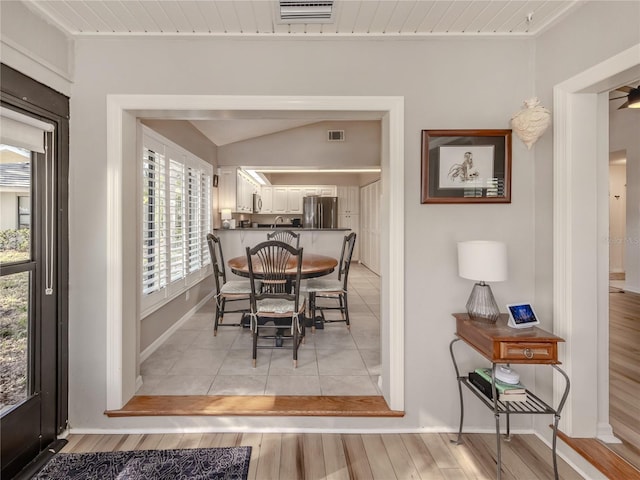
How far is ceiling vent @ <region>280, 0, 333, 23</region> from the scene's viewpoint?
1.62 metres

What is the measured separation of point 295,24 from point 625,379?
3465mm

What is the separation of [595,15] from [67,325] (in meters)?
3.38

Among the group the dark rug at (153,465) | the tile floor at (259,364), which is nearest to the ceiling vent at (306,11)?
the tile floor at (259,364)

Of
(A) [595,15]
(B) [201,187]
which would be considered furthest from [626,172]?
(B) [201,187]

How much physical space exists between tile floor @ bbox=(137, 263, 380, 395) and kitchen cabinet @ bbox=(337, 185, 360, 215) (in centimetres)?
535

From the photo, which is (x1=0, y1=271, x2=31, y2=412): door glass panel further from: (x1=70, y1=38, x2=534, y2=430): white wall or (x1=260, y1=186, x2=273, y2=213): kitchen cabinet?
(x1=260, y1=186, x2=273, y2=213): kitchen cabinet

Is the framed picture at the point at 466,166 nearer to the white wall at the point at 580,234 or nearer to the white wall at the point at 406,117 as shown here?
the white wall at the point at 406,117

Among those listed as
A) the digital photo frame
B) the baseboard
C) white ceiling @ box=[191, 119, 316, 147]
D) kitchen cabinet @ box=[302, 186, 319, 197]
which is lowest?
the baseboard

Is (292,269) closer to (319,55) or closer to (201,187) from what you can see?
(319,55)

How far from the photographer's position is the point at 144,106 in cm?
192

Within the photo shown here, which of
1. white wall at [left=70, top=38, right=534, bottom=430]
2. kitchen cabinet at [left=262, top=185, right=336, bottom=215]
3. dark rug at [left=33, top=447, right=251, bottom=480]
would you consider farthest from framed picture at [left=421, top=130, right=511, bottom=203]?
kitchen cabinet at [left=262, top=185, right=336, bottom=215]

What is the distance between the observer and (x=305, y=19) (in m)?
1.72

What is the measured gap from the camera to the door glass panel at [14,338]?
160 cm

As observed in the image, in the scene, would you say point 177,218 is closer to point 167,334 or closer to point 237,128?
point 167,334
